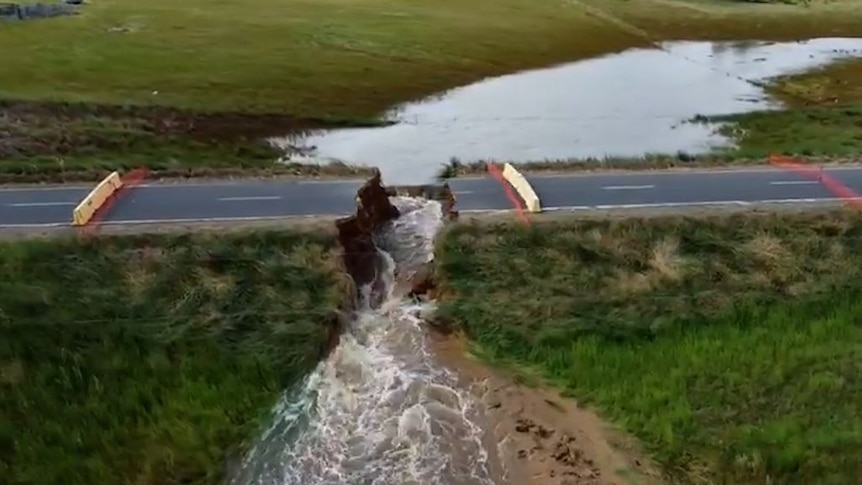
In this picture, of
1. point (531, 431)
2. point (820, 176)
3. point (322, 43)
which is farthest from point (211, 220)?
point (322, 43)

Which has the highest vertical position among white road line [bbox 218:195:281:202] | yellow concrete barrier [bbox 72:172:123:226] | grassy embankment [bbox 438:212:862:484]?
yellow concrete barrier [bbox 72:172:123:226]

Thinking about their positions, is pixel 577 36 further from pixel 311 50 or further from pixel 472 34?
pixel 311 50

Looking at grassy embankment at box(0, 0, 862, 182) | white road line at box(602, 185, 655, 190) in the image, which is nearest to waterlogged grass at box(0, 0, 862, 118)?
grassy embankment at box(0, 0, 862, 182)

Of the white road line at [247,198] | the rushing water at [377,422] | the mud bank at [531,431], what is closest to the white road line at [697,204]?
the mud bank at [531,431]

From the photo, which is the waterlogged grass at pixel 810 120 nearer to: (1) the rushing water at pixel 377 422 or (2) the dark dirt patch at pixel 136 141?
(2) the dark dirt patch at pixel 136 141

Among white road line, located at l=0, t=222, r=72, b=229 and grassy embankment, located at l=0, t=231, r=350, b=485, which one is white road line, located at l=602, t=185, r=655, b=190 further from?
white road line, located at l=0, t=222, r=72, b=229

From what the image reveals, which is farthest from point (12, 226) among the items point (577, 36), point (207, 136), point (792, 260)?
point (577, 36)
